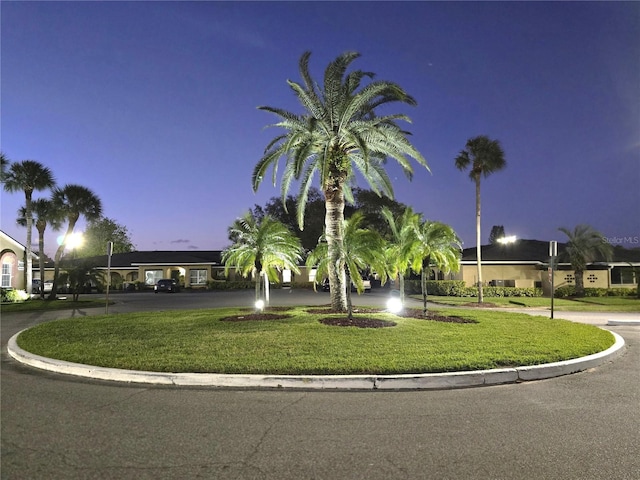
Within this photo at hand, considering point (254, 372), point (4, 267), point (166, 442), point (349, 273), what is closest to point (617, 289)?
point (349, 273)

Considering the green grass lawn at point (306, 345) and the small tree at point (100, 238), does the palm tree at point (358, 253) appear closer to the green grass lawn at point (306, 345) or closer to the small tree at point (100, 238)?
the green grass lawn at point (306, 345)

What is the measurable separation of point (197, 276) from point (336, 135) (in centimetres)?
4107

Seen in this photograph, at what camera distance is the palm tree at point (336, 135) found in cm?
1614

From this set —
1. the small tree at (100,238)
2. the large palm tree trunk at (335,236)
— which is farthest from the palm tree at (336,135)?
the small tree at (100,238)

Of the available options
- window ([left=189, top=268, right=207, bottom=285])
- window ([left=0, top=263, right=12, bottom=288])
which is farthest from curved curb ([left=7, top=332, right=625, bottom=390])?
window ([left=189, top=268, right=207, bottom=285])

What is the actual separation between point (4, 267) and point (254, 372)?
39583 millimetres

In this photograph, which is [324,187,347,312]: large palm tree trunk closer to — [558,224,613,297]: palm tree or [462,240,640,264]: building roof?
[462,240,640,264]: building roof

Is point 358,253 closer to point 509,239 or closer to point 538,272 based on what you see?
point 538,272

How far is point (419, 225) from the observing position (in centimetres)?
1842

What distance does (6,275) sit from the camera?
37906 mm

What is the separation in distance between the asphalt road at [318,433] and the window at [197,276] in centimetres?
4757

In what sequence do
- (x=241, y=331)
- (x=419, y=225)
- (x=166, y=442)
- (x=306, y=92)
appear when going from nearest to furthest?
(x=166, y=442)
(x=241, y=331)
(x=306, y=92)
(x=419, y=225)

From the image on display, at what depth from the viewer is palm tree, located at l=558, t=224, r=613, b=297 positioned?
35.9 metres

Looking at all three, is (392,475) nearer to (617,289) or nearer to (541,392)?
(541,392)
